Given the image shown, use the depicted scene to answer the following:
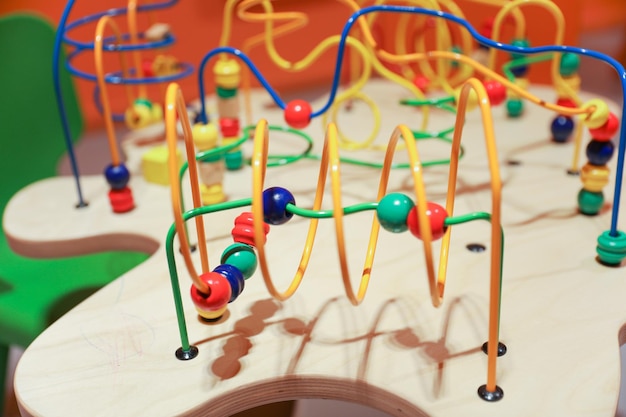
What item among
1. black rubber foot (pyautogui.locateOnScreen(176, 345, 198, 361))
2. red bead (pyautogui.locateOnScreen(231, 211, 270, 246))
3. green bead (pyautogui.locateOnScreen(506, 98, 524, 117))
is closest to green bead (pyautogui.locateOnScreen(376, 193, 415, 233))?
red bead (pyautogui.locateOnScreen(231, 211, 270, 246))

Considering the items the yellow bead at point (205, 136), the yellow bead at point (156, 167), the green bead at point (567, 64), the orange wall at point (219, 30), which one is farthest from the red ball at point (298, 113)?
the orange wall at point (219, 30)

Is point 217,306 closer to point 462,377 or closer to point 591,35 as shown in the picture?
point 462,377

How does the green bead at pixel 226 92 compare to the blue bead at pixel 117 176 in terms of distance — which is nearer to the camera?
the blue bead at pixel 117 176

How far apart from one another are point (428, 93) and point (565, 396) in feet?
2.86

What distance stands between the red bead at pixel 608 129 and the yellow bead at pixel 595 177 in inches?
1.6

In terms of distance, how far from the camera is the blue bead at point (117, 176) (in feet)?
2.88

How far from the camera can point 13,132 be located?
1.11 meters

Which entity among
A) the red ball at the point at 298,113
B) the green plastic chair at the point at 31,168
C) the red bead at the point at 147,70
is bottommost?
the green plastic chair at the point at 31,168

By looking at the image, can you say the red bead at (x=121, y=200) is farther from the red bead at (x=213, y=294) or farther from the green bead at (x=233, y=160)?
the red bead at (x=213, y=294)

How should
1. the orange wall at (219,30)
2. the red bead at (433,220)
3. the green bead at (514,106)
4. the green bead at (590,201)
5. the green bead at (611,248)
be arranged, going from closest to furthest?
1. the red bead at (433,220)
2. the green bead at (611,248)
3. the green bead at (590,201)
4. the green bead at (514,106)
5. the orange wall at (219,30)

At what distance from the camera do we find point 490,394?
54cm

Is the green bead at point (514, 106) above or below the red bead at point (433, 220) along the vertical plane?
below

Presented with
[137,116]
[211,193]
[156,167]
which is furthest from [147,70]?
[211,193]

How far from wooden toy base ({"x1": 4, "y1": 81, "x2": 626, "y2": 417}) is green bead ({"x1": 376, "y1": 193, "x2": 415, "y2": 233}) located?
152 mm
